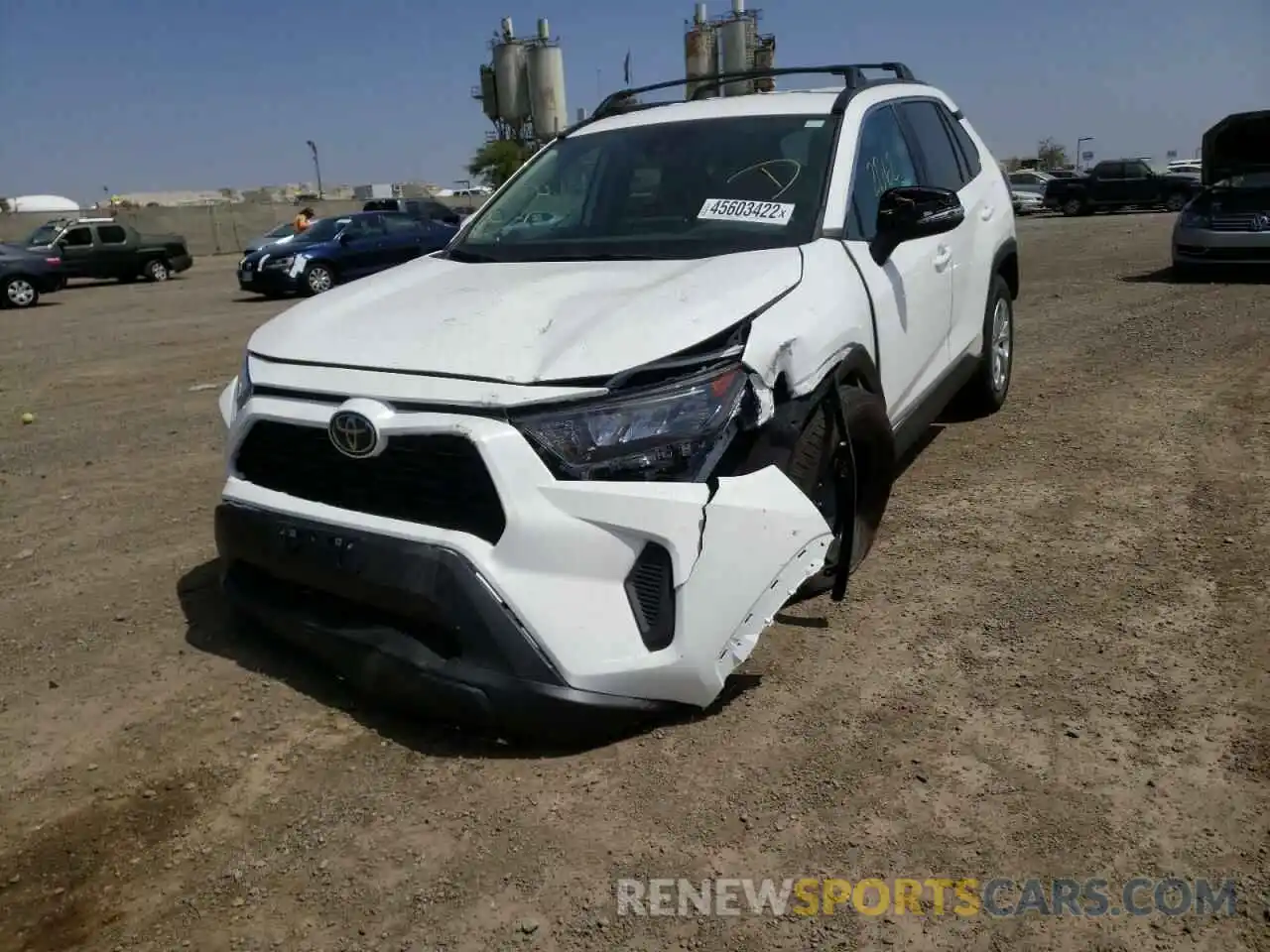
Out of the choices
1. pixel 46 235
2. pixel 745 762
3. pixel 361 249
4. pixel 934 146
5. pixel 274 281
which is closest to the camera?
pixel 745 762

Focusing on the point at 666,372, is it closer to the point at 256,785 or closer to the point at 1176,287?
the point at 256,785

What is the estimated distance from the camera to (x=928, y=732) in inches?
117

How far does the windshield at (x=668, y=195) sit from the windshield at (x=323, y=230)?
1530 cm

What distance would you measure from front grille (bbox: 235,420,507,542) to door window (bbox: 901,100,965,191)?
10.0 feet

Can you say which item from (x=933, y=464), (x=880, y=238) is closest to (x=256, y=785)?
(x=880, y=238)

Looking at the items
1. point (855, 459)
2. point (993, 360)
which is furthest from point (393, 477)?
point (993, 360)

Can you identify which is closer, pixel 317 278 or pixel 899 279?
pixel 899 279

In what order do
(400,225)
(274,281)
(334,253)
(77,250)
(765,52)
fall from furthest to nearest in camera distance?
(765,52)
(77,250)
(400,225)
(334,253)
(274,281)

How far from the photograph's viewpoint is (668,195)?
4070 millimetres

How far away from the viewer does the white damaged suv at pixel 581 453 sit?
106 inches

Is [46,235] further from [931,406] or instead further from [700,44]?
[700,44]

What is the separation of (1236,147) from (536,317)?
13218mm

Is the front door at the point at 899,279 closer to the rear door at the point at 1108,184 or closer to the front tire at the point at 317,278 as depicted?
the front tire at the point at 317,278

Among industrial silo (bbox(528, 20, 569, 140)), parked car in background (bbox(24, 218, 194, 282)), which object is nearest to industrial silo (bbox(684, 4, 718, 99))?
industrial silo (bbox(528, 20, 569, 140))
